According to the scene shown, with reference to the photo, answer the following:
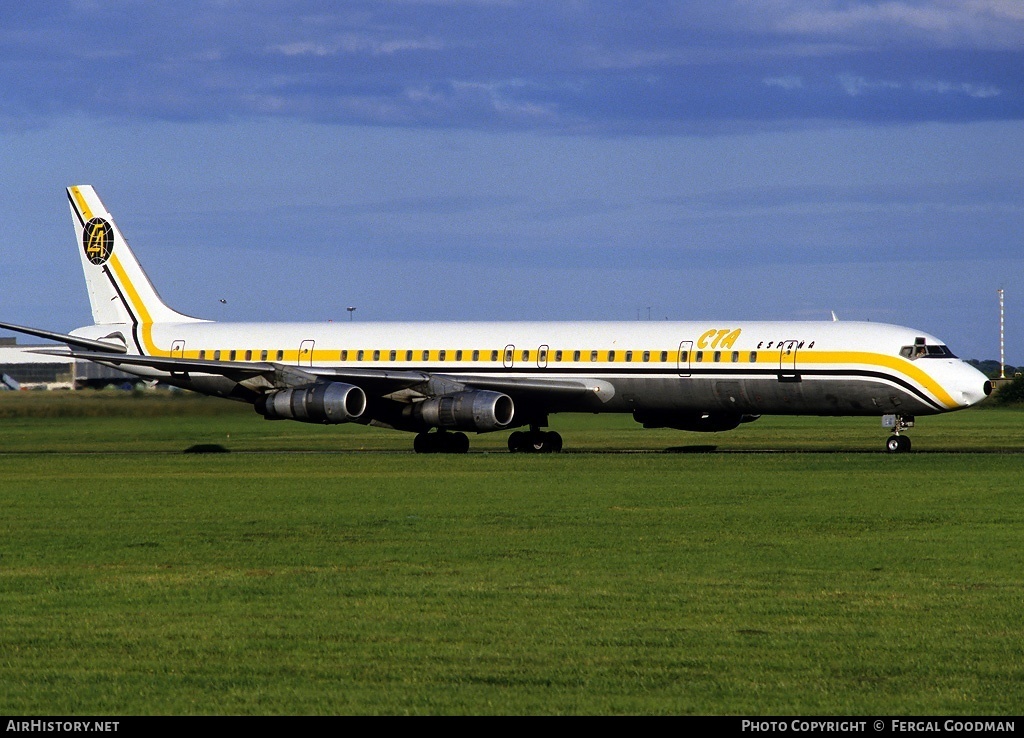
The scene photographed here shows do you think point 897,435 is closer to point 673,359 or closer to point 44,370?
point 673,359

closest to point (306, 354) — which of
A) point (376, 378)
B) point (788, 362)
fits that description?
point (376, 378)

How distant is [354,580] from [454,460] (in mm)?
23360

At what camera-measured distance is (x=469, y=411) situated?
42.3m

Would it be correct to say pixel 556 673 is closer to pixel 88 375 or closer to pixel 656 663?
pixel 656 663

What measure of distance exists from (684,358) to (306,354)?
12.5m

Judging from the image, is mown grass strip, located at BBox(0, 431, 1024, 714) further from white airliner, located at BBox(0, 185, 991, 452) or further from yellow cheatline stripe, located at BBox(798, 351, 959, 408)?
white airliner, located at BBox(0, 185, 991, 452)

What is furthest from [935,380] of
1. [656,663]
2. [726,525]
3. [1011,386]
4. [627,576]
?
[1011,386]

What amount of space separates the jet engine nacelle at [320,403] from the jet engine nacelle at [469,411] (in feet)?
6.20

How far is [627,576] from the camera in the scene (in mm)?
16734

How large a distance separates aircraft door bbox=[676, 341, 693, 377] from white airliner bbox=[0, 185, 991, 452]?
5 cm

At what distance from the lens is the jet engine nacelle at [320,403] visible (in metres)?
43.0

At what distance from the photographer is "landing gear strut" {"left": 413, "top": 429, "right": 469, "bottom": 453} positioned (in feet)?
148

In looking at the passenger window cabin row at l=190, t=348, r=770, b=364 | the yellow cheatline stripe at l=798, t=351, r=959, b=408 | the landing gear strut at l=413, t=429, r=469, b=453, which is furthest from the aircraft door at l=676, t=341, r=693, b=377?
the landing gear strut at l=413, t=429, r=469, b=453

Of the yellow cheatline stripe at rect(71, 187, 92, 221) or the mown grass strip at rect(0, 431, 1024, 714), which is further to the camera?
the yellow cheatline stripe at rect(71, 187, 92, 221)
